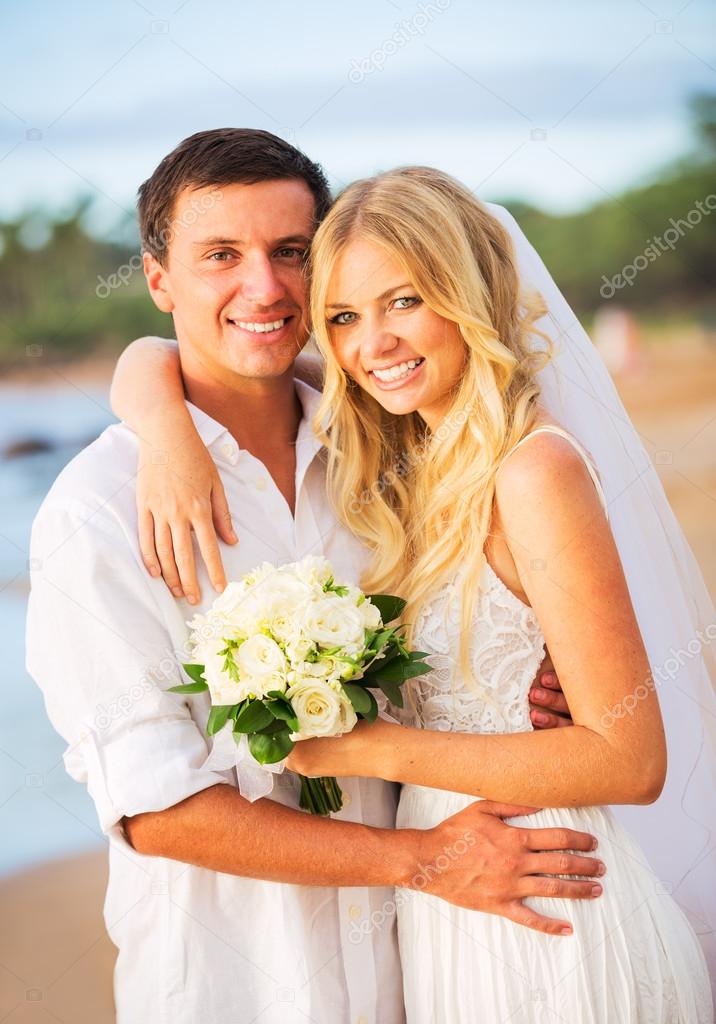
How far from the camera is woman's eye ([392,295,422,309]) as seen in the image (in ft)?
7.93

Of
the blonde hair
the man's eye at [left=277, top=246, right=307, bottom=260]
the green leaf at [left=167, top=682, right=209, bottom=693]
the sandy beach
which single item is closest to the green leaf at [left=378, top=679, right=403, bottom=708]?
the blonde hair

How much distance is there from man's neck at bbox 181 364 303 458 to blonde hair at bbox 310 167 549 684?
0.12m

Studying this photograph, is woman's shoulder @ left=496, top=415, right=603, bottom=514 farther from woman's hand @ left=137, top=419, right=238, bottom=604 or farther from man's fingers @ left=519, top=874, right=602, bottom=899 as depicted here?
man's fingers @ left=519, top=874, right=602, bottom=899

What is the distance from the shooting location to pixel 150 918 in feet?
7.59

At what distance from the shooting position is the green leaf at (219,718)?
6.66 feet

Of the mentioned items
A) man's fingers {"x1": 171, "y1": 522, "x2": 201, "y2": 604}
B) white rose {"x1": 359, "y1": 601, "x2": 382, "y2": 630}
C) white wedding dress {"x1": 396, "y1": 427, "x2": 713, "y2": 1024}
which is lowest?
white wedding dress {"x1": 396, "y1": 427, "x2": 713, "y2": 1024}

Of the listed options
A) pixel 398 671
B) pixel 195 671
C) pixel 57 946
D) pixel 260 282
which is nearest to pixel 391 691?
pixel 398 671

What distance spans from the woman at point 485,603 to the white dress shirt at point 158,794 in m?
0.15

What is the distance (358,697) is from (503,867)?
483 millimetres

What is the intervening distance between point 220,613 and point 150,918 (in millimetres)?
732

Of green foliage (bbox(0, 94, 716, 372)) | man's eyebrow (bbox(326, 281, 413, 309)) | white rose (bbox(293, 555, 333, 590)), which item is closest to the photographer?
white rose (bbox(293, 555, 333, 590))

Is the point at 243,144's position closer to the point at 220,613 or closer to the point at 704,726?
the point at 220,613

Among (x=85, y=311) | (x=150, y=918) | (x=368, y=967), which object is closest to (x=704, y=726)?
(x=368, y=967)

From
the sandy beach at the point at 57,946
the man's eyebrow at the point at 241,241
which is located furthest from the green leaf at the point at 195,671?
the sandy beach at the point at 57,946
